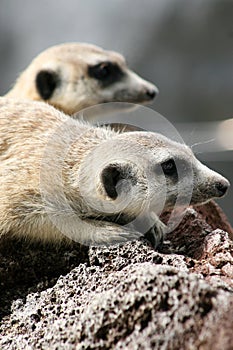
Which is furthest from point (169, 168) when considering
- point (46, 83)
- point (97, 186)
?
point (46, 83)

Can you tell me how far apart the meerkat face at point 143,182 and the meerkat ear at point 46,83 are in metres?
1.98

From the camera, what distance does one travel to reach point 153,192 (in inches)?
92.5

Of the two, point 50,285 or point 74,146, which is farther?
point 74,146

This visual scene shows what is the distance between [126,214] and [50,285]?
43cm

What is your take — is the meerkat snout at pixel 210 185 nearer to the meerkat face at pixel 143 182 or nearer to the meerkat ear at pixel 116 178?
the meerkat face at pixel 143 182

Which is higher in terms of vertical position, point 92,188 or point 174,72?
point 92,188

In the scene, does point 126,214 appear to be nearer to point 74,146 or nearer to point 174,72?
point 74,146

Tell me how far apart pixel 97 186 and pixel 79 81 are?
2.17 meters

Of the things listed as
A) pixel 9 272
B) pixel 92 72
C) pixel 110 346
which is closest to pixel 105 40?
pixel 92 72

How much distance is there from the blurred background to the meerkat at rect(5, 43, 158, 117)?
2.76 meters

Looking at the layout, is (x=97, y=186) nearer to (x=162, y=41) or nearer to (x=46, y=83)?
(x=46, y=83)

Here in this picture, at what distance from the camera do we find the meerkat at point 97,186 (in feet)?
7.46

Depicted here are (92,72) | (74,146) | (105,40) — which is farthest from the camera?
(105,40)

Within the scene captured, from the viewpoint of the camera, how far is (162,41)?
302 inches
